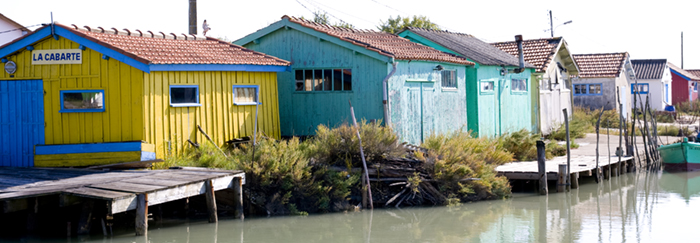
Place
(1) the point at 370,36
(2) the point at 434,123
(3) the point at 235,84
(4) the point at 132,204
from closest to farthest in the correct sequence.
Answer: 1. (4) the point at 132,204
2. (3) the point at 235,84
3. (2) the point at 434,123
4. (1) the point at 370,36

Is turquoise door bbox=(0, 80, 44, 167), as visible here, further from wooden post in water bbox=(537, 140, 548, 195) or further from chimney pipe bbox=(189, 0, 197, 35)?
wooden post in water bbox=(537, 140, 548, 195)

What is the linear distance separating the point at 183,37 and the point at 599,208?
1127 cm

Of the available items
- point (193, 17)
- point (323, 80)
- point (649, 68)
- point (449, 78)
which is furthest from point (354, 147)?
point (649, 68)

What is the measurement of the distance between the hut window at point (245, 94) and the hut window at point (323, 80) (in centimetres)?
189

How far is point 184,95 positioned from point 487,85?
11049 millimetres

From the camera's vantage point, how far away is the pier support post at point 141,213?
494 inches

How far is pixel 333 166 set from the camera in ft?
54.5

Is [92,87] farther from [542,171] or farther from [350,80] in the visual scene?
[542,171]

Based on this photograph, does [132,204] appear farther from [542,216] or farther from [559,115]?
[559,115]

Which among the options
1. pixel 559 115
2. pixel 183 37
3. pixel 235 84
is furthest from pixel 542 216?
Result: pixel 559 115

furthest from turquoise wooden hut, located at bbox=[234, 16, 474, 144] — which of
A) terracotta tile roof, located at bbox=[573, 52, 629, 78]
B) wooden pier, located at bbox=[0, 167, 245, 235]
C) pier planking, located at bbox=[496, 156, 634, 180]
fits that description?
terracotta tile roof, located at bbox=[573, 52, 629, 78]

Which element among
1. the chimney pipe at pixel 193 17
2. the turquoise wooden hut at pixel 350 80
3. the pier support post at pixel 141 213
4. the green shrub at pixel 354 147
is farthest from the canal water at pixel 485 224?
the chimney pipe at pixel 193 17

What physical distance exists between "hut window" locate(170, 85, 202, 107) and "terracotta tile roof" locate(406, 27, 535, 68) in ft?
31.3

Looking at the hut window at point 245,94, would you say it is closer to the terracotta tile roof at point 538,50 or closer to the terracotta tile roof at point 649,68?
the terracotta tile roof at point 538,50
